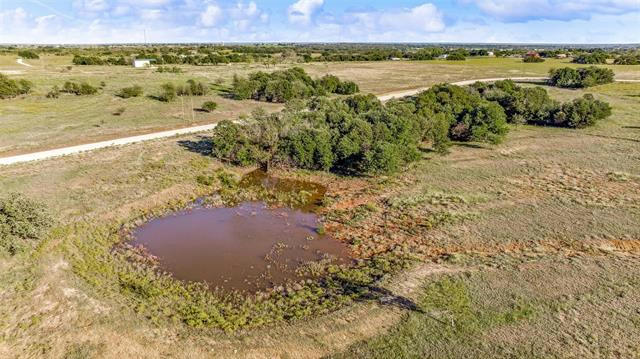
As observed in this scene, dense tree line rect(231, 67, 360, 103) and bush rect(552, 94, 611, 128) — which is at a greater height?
dense tree line rect(231, 67, 360, 103)

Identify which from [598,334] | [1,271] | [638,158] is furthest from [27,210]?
[638,158]

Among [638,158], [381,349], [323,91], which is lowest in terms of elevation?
[381,349]

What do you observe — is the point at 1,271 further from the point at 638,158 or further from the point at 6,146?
the point at 638,158

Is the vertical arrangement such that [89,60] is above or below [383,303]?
above

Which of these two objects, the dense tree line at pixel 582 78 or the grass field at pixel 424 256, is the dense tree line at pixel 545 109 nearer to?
the grass field at pixel 424 256

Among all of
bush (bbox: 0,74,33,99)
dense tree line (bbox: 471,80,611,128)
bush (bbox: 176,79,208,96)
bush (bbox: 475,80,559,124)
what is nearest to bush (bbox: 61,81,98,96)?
bush (bbox: 0,74,33,99)

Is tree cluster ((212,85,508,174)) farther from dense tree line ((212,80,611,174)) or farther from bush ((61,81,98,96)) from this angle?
bush ((61,81,98,96))
